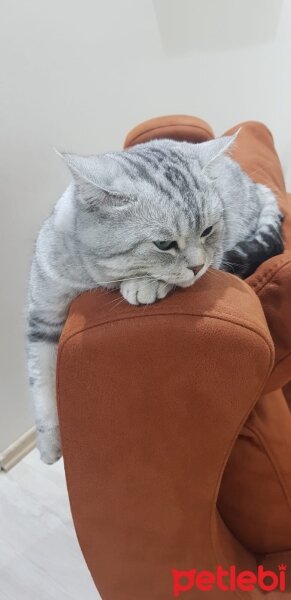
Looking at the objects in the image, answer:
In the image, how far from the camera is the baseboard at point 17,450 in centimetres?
148

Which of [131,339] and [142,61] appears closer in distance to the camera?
[131,339]

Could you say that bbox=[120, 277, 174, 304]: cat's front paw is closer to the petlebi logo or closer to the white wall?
the petlebi logo

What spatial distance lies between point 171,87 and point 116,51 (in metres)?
0.28

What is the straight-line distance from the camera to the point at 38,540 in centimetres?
128

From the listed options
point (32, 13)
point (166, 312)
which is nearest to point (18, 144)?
point (32, 13)

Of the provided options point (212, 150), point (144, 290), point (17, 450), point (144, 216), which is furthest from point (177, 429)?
point (17, 450)

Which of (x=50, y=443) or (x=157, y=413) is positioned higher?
(x=157, y=413)

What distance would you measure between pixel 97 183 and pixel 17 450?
1.08 meters

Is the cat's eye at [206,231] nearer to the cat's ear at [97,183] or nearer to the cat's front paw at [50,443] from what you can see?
the cat's ear at [97,183]

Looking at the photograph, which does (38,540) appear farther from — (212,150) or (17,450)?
(212,150)

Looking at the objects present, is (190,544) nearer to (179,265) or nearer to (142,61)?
(179,265)

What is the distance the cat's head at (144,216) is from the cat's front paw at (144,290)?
0.06ft

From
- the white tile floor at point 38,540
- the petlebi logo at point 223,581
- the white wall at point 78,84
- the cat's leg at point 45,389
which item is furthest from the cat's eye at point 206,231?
the white tile floor at point 38,540

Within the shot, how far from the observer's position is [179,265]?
0.69 metres
